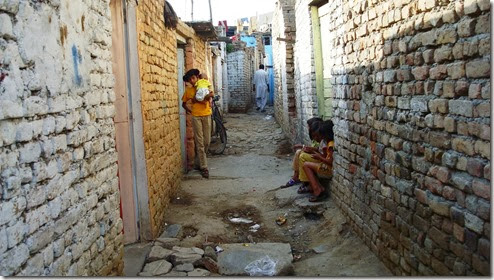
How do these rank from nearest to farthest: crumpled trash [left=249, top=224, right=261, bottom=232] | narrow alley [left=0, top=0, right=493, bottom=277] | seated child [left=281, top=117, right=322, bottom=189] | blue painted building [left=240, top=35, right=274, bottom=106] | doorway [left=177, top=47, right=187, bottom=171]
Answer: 1. narrow alley [left=0, top=0, right=493, bottom=277]
2. crumpled trash [left=249, top=224, right=261, bottom=232]
3. seated child [left=281, top=117, right=322, bottom=189]
4. doorway [left=177, top=47, right=187, bottom=171]
5. blue painted building [left=240, top=35, right=274, bottom=106]

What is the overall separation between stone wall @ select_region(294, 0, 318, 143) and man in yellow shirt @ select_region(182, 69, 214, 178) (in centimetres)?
155

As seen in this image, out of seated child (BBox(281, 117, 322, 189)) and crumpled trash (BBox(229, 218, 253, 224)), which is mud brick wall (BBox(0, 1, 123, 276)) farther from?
seated child (BBox(281, 117, 322, 189))

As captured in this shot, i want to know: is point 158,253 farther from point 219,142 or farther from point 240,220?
point 219,142

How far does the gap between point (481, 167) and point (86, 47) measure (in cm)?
241

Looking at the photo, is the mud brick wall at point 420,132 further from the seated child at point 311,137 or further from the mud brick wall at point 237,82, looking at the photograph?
the mud brick wall at point 237,82

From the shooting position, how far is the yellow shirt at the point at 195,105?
7355mm

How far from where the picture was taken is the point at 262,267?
3953 mm

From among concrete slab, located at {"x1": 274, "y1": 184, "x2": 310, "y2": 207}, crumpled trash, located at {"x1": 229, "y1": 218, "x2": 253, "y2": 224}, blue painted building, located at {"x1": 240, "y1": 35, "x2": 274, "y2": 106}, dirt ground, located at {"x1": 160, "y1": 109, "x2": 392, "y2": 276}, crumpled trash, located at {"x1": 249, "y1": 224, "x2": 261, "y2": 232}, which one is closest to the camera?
dirt ground, located at {"x1": 160, "y1": 109, "x2": 392, "y2": 276}

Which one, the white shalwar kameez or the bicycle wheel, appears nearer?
the bicycle wheel

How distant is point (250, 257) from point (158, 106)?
2.18 m

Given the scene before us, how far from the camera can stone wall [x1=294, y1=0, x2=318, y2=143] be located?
6812mm

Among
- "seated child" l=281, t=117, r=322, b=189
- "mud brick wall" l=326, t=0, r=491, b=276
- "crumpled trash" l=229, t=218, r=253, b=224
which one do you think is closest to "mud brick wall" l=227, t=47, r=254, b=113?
"seated child" l=281, t=117, r=322, b=189

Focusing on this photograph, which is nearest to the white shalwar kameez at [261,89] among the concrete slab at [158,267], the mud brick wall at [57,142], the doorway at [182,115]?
the doorway at [182,115]

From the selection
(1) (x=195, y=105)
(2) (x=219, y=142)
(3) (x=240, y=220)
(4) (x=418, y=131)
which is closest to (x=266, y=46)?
(2) (x=219, y=142)
